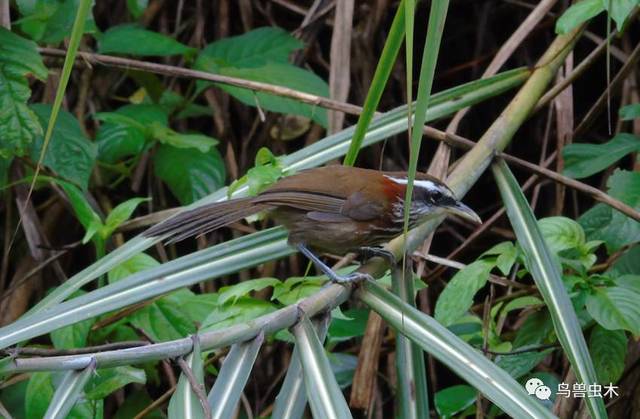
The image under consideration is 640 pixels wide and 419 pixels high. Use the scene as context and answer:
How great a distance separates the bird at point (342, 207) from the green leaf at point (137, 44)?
0.90 metres

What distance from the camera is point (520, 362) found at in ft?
8.24

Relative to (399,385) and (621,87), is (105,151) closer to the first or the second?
(399,385)

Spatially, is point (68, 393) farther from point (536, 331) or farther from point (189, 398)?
point (536, 331)

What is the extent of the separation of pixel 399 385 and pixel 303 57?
2.05m

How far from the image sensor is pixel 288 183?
2.61 meters

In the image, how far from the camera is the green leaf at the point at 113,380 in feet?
7.78

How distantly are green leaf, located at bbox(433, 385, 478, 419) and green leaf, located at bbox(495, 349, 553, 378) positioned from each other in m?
0.13

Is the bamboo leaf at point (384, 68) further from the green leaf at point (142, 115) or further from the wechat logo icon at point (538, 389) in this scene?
the green leaf at point (142, 115)

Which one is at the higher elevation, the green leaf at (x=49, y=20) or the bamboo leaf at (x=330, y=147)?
the green leaf at (x=49, y=20)

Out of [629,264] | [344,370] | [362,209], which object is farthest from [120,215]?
[629,264]

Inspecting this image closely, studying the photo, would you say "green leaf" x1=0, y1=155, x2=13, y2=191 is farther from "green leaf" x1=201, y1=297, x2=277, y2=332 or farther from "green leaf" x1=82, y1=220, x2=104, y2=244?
"green leaf" x1=201, y1=297, x2=277, y2=332

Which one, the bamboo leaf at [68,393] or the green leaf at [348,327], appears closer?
the bamboo leaf at [68,393]

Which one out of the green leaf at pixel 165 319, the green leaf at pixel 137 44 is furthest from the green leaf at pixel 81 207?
the green leaf at pixel 137 44

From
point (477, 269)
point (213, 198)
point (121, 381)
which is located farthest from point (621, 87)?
point (121, 381)
